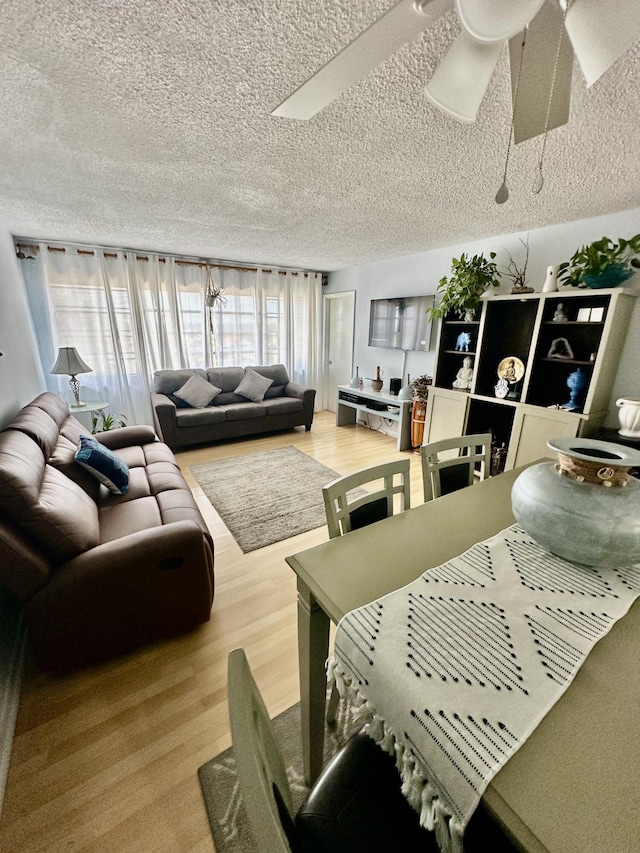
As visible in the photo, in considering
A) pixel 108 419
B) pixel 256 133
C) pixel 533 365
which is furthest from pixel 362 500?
pixel 108 419

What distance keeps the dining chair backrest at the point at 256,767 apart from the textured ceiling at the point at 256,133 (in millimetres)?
1658

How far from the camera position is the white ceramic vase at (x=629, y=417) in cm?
248

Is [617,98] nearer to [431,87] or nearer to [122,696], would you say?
[431,87]

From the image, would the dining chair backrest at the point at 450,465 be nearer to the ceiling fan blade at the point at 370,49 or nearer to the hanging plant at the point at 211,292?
the ceiling fan blade at the point at 370,49

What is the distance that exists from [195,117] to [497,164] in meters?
1.57

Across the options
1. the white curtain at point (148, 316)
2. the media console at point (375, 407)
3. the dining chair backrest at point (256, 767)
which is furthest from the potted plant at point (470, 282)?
A: the dining chair backrest at point (256, 767)

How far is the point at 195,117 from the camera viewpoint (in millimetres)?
1504

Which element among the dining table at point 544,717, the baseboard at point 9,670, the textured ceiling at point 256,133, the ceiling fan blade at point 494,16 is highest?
the textured ceiling at point 256,133

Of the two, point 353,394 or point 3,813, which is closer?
point 3,813

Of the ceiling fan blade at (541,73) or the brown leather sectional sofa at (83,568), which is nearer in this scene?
the ceiling fan blade at (541,73)

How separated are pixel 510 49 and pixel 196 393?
A: 4171 millimetres

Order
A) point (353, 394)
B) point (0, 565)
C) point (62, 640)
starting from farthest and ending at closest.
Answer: point (353, 394) < point (62, 640) < point (0, 565)

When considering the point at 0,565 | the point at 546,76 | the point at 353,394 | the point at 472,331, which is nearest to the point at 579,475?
the point at 546,76

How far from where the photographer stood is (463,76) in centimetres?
95
